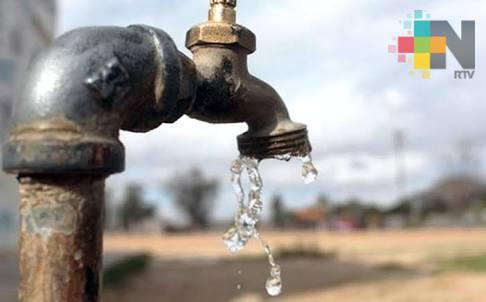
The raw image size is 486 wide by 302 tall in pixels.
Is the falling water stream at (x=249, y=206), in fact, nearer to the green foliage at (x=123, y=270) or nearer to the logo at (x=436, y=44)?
the logo at (x=436, y=44)

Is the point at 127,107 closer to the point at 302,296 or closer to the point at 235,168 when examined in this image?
the point at 235,168

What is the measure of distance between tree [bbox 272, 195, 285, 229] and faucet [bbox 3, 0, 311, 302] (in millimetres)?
39088

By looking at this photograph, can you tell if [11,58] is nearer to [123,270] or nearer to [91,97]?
[123,270]

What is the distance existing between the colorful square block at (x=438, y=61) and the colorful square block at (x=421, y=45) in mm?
90

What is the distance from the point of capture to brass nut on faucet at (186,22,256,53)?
1.08 metres

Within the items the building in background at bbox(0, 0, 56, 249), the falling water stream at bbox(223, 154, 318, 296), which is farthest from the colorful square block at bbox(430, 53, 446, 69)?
the building in background at bbox(0, 0, 56, 249)

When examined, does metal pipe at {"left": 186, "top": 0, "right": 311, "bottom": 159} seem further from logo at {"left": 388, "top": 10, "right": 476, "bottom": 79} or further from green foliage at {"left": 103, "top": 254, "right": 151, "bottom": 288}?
green foliage at {"left": 103, "top": 254, "right": 151, "bottom": 288}

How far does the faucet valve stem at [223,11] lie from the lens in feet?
3.61

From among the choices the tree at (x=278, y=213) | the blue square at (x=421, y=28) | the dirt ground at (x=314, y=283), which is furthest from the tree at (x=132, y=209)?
the blue square at (x=421, y=28)

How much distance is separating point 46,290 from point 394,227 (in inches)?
1436

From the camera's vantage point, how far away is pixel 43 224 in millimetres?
814

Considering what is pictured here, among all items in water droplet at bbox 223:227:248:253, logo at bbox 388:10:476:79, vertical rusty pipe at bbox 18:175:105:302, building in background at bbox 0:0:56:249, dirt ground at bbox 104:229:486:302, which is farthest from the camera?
building in background at bbox 0:0:56:249

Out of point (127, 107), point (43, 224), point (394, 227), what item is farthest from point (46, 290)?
point (394, 227)

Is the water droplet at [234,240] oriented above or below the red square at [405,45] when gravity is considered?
below
